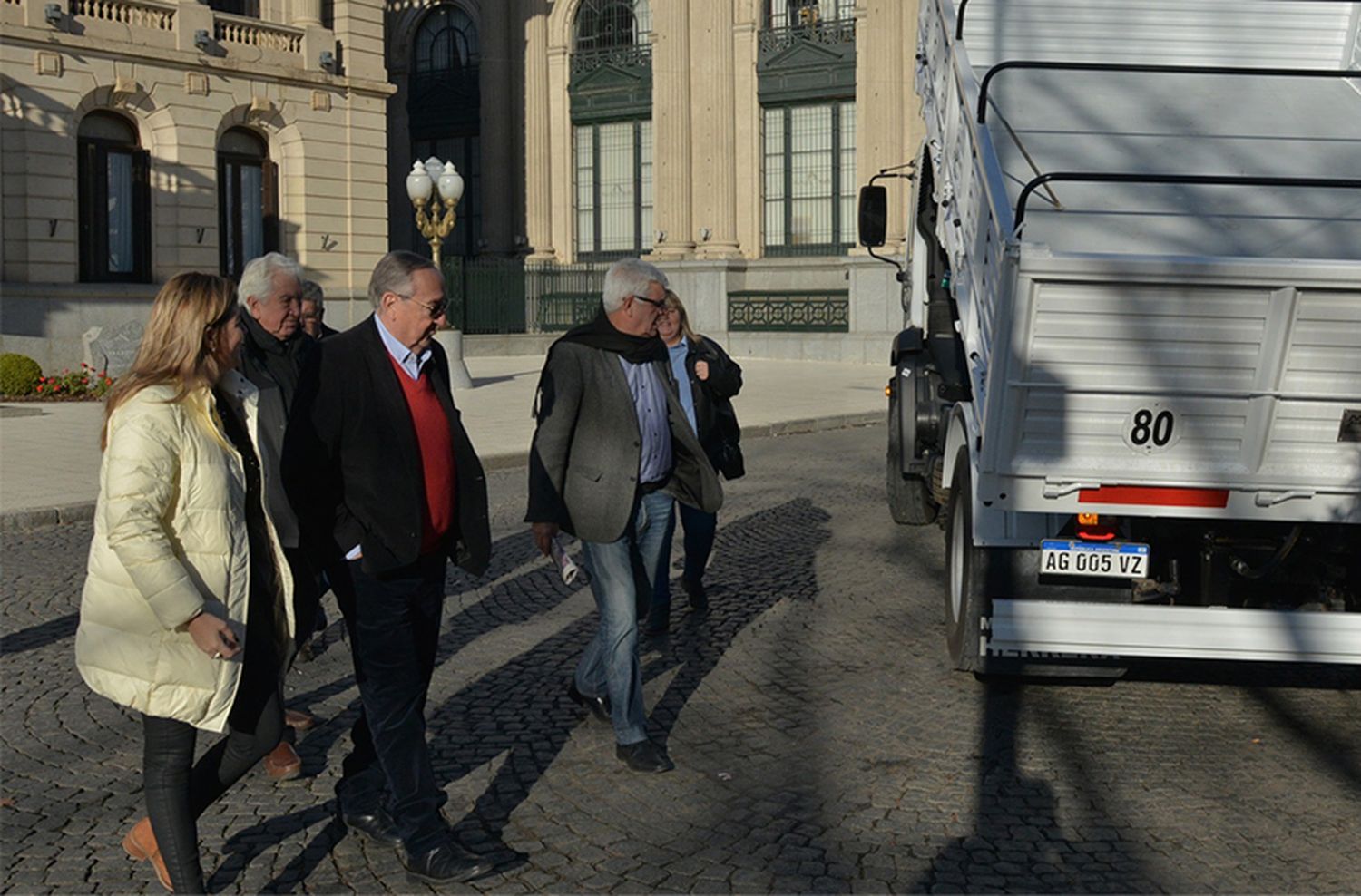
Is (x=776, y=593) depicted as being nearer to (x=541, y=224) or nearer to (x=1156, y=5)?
(x=1156, y=5)

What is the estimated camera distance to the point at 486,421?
18797 millimetres

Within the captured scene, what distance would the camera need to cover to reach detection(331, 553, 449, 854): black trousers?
4480 millimetres

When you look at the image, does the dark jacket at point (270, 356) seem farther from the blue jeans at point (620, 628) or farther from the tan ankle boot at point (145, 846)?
the tan ankle boot at point (145, 846)

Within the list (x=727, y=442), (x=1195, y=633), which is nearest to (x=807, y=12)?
(x=727, y=442)

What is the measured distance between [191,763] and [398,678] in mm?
635

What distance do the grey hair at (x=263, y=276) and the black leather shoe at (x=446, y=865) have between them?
2541mm

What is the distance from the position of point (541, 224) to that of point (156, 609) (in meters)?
36.9

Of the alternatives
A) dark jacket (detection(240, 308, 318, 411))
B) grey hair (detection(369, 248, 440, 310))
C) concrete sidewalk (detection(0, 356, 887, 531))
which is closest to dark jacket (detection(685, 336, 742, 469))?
dark jacket (detection(240, 308, 318, 411))

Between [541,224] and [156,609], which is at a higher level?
[541,224]

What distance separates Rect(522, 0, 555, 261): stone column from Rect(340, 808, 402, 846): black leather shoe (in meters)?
35.7

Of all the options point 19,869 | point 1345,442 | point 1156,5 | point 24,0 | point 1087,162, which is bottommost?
point 19,869

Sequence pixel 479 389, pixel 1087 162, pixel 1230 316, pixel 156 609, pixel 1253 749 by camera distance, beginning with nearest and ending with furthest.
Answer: pixel 156 609 < pixel 1230 316 < pixel 1253 749 < pixel 1087 162 < pixel 479 389

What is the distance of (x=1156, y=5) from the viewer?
877 cm

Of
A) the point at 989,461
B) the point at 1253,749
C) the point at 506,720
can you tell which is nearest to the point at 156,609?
the point at 506,720
